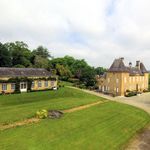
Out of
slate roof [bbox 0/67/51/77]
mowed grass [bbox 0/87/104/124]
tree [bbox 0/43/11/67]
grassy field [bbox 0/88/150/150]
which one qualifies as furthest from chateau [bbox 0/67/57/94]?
tree [bbox 0/43/11/67]

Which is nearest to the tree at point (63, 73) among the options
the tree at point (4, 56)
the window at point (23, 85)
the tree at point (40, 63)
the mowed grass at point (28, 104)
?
the tree at point (40, 63)

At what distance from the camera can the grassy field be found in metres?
19.4

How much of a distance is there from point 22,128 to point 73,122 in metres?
6.55

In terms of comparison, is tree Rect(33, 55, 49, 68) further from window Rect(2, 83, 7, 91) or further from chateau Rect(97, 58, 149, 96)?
window Rect(2, 83, 7, 91)

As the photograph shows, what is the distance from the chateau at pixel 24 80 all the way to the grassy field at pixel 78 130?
811 centimetres

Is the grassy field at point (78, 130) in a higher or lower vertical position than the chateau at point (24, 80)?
lower

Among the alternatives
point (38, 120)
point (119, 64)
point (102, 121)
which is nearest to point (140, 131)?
point (102, 121)

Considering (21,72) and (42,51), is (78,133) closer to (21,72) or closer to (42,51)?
(21,72)

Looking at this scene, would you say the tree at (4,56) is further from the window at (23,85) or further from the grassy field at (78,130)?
the grassy field at (78,130)

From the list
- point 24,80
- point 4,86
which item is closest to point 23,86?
point 24,80

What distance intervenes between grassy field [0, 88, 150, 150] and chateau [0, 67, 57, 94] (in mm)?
8115

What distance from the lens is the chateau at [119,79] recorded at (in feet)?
191

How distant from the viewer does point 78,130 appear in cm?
2386

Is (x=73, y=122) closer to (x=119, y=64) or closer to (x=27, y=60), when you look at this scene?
(x=119, y=64)
